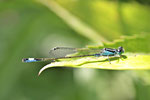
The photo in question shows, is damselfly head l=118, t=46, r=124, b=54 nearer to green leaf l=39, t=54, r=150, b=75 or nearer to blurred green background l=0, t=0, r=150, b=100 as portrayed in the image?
green leaf l=39, t=54, r=150, b=75

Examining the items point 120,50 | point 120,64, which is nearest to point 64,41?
point 120,50

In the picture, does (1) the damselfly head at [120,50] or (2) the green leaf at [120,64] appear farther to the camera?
(1) the damselfly head at [120,50]

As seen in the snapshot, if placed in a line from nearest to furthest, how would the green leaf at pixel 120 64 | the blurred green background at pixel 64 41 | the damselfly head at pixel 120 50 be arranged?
the green leaf at pixel 120 64 → the damselfly head at pixel 120 50 → the blurred green background at pixel 64 41

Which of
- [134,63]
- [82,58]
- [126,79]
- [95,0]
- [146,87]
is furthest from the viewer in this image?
[126,79]

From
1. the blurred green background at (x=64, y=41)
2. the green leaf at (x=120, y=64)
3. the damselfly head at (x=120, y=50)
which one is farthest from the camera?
the blurred green background at (x=64, y=41)

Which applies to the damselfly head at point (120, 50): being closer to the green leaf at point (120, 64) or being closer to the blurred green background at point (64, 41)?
the green leaf at point (120, 64)

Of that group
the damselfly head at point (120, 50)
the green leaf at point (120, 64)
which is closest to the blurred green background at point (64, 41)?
the damselfly head at point (120, 50)

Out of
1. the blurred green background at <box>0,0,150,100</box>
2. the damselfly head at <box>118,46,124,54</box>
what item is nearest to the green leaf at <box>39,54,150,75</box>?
the damselfly head at <box>118,46,124,54</box>

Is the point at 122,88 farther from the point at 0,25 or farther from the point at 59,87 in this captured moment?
the point at 0,25

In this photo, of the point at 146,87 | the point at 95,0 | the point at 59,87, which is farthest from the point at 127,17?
Result: the point at 59,87
